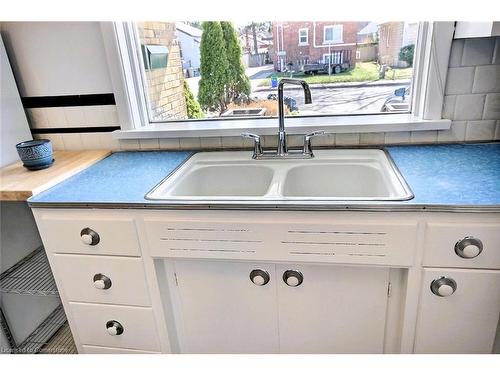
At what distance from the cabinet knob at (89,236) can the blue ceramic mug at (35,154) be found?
456mm

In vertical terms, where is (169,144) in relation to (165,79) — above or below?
below

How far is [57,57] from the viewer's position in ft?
5.31

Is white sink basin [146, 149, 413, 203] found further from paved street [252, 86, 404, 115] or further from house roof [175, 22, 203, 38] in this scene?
house roof [175, 22, 203, 38]

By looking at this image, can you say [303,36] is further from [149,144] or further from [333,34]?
[149,144]

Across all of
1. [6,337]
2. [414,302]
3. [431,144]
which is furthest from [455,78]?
[6,337]

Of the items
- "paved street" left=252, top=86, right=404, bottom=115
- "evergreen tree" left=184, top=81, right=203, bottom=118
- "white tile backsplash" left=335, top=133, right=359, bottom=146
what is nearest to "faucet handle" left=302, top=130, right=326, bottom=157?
"white tile backsplash" left=335, top=133, right=359, bottom=146

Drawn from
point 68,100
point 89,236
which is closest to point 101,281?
point 89,236

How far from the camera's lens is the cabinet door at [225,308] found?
1.26 metres

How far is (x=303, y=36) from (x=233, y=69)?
0.35 meters

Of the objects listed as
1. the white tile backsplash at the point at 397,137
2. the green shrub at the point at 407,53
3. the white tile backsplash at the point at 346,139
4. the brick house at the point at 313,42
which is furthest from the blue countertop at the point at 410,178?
the brick house at the point at 313,42

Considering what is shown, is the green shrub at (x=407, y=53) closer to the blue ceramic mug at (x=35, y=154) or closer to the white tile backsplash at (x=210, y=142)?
the white tile backsplash at (x=210, y=142)

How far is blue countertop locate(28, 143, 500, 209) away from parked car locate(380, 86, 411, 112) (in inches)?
7.7

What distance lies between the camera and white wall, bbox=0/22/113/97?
1569mm
